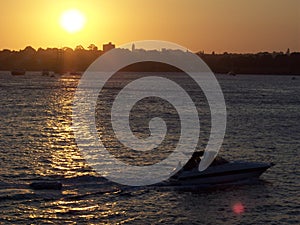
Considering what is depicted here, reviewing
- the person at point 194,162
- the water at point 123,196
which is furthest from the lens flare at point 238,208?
the person at point 194,162

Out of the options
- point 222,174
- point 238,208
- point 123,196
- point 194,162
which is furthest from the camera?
point 222,174

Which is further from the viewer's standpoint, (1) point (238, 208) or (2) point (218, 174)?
(2) point (218, 174)

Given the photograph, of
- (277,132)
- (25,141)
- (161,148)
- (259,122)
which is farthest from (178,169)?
(259,122)

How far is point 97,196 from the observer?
97.9ft

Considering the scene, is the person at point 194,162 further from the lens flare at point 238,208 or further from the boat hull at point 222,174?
the lens flare at point 238,208

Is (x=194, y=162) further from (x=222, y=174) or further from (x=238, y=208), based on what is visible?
(x=238, y=208)

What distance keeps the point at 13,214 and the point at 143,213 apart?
20.0 feet

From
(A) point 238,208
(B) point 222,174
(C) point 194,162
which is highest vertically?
(C) point 194,162

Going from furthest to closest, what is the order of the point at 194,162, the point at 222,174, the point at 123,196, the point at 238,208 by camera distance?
the point at 222,174 < the point at 194,162 < the point at 123,196 < the point at 238,208

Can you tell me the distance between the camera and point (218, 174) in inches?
1329

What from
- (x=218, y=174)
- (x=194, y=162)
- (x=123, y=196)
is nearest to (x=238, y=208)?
(x=218, y=174)

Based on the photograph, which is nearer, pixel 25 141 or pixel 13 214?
pixel 13 214

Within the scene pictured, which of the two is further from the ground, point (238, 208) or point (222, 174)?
point (222, 174)

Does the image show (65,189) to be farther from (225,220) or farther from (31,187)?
(225,220)
